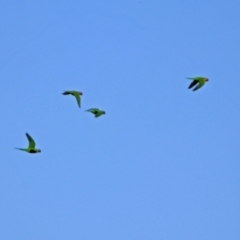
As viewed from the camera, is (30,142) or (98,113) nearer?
(30,142)

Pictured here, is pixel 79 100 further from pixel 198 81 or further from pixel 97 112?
pixel 198 81

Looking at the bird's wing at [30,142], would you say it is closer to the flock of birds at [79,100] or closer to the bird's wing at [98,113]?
the flock of birds at [79,100]

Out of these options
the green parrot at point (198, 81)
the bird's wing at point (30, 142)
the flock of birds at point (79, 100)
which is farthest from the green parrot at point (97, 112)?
the green parrot at point (198, 81)

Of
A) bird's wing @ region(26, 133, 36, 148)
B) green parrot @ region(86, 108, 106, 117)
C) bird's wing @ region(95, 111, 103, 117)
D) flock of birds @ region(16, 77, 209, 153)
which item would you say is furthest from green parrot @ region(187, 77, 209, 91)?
bird's wing @ region(26, 133, 36, 148)

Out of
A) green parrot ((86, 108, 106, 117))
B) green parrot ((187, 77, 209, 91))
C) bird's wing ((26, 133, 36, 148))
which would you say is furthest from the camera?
green parrot ((86, 108, 106, 117))

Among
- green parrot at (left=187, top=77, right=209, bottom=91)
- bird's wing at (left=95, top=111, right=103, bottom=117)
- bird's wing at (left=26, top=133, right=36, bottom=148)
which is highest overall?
bird's wing at (left=95, top=111, right=103, bottom=117)

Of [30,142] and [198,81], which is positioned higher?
[198,81]

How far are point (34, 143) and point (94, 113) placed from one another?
6699mm

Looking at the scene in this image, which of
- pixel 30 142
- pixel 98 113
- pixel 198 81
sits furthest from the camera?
pixel 98 113

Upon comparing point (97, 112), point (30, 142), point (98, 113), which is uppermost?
point (97, 112)

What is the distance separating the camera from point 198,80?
186 ft

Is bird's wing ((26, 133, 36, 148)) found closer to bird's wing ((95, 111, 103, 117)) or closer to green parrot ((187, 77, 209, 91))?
bird's wing ((95, 111, 103, 117))

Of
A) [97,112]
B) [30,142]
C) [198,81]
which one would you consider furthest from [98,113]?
[198,81]

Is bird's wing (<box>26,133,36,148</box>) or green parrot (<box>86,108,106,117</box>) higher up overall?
green parrot (<box>86,108,106,117</box>)
